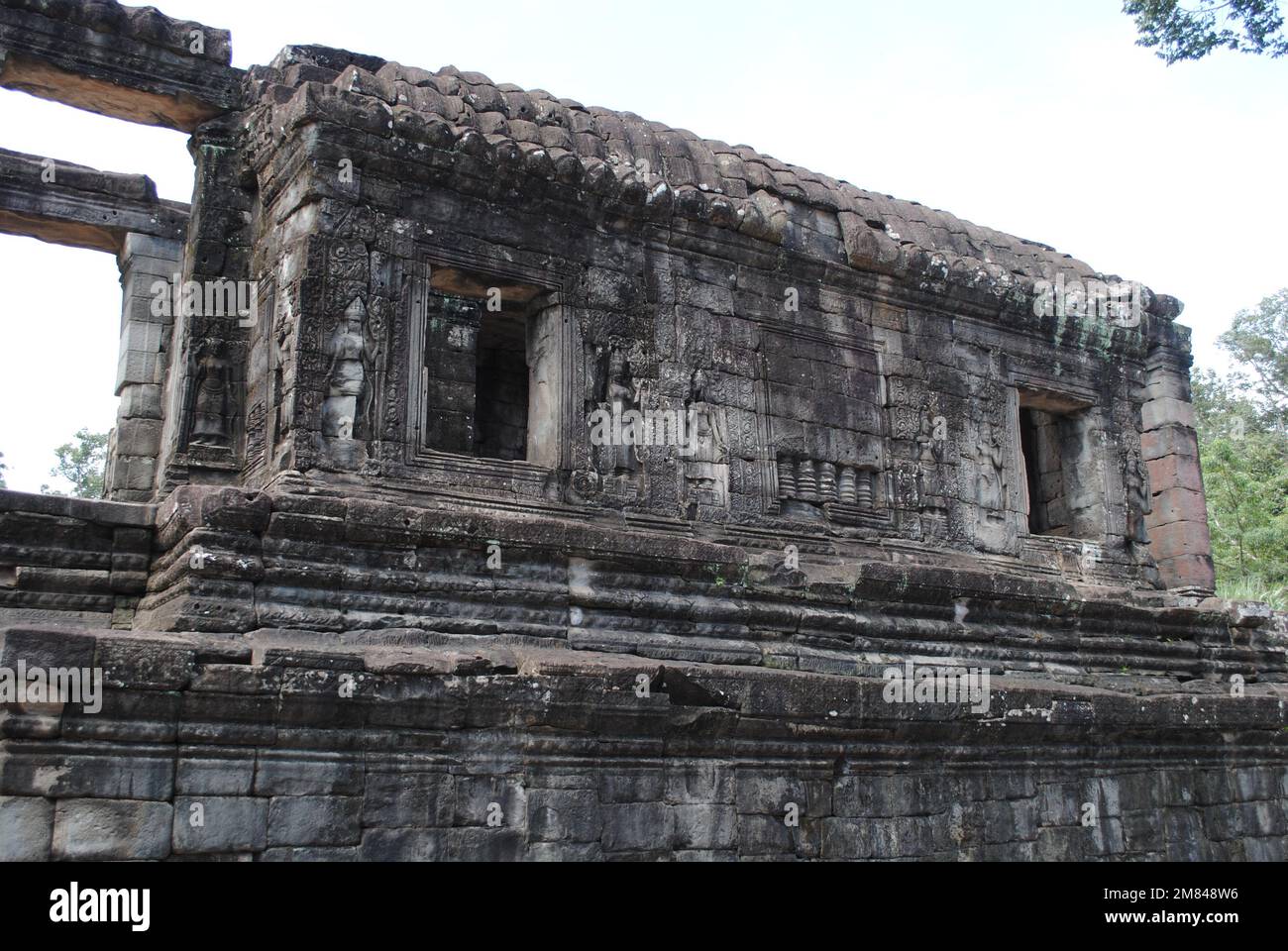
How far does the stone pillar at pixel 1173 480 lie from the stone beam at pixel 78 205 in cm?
832

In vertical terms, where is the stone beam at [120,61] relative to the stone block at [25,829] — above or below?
above

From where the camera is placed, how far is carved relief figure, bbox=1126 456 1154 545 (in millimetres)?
10984

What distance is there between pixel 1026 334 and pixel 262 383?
6.36m

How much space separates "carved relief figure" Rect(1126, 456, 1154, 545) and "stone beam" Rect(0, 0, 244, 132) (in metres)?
7.89

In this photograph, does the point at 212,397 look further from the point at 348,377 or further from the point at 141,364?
the point at 348,377

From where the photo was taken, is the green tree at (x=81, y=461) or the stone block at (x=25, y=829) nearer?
the stone block at (x=25, y=829)

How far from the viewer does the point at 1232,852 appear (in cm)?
929

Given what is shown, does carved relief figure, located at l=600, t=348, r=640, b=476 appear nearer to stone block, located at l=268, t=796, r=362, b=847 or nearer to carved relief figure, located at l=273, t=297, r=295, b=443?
carved relief figure, located at l=273, t=297, r=295, b=443

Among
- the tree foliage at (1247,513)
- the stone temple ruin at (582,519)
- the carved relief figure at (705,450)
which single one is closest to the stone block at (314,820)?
the stone temple ruin at (582,519)

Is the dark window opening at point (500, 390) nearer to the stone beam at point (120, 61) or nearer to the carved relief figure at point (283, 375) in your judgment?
the stone beam at point (120, 61)

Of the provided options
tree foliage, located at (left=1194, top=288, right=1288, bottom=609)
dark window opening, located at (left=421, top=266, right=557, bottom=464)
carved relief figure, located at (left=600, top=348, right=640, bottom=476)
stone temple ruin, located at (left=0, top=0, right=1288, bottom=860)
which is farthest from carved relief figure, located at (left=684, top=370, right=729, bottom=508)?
tree foliage, located at (left=1194, top=288, right=1288, bottom=609)

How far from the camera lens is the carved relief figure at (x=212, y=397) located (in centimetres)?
846
